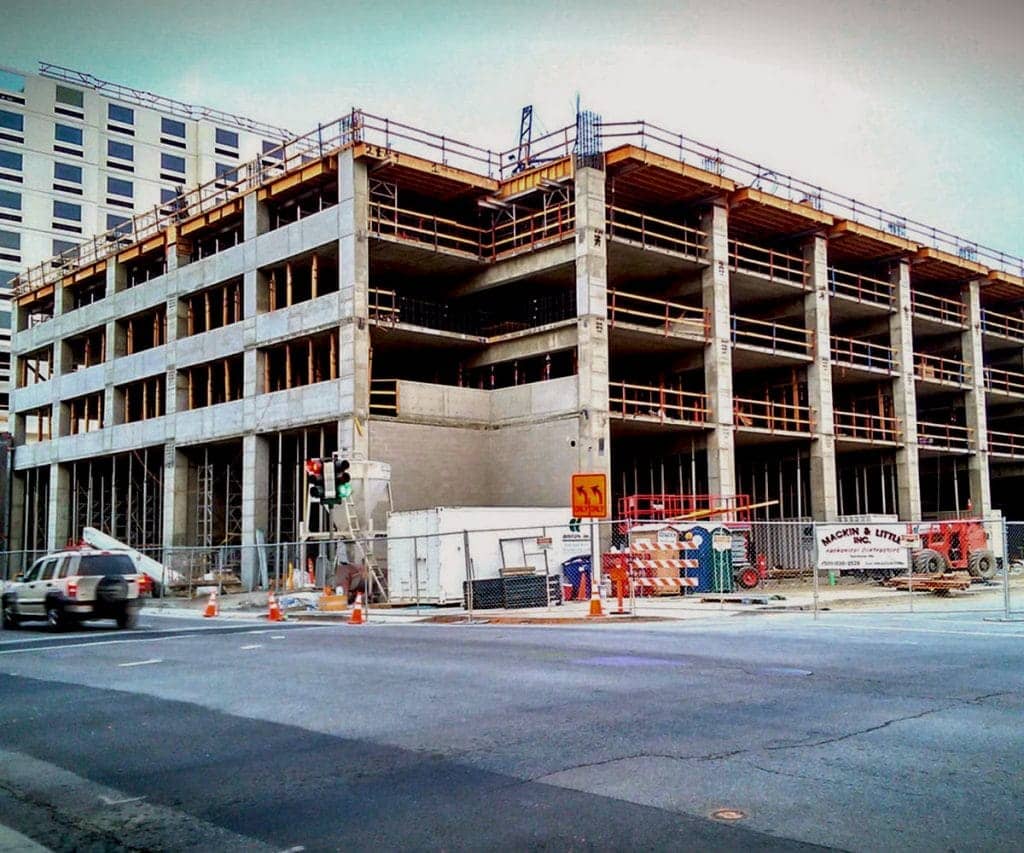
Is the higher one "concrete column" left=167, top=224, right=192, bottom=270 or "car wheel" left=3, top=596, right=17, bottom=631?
"concrete column" left=167, top=224, right=192, bottom=270

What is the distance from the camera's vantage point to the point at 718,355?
3966 cm

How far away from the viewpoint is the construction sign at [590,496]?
21938mm

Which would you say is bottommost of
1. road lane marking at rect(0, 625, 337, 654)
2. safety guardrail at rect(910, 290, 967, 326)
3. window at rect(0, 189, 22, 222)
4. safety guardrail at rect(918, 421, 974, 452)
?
road lane marking at rect(0, 625, 337, 654)

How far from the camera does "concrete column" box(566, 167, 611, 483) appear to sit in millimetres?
35188

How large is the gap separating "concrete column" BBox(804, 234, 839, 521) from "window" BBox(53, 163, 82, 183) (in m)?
62.0

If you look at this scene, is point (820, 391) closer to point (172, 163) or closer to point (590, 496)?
point (590, 496)

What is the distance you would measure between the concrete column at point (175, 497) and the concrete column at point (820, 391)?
27004 mm

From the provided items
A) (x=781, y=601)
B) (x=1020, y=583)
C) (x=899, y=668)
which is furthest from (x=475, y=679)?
(x=1020, y=583)

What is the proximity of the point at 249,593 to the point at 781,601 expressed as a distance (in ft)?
59.0

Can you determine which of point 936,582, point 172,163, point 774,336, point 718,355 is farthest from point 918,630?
point 172,163

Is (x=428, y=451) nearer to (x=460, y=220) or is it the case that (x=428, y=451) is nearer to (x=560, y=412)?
(x=560, y=412)

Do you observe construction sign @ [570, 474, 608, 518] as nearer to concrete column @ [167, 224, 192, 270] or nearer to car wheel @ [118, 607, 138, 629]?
car wheel @ [118, 607, 138, 629]

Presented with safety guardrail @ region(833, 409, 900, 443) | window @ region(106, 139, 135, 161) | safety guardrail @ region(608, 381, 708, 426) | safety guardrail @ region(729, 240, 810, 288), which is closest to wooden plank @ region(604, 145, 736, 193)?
safety guardrail @ region(729, 240, 810, 288)

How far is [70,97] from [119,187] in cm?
770
